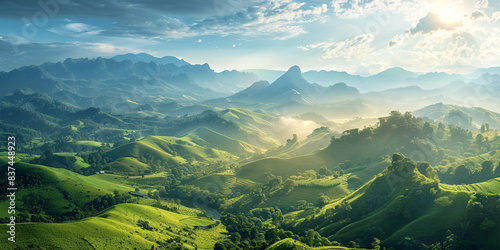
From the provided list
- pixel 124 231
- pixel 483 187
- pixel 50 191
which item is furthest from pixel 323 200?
pixel 50 191

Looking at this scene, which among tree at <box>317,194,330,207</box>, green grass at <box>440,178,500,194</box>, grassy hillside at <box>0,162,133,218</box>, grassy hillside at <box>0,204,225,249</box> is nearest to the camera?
grassy hillside at <box>0,204,225,249</box>

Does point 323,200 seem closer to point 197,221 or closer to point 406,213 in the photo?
point 406,213

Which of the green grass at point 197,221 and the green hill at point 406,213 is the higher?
the green hill at point 406,213

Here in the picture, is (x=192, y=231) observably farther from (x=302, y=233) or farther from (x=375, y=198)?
(x=375, y=198)

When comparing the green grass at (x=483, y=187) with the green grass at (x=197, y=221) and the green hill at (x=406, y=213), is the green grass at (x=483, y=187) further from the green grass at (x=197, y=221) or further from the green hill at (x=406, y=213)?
the green grass at (x=197, y=221)

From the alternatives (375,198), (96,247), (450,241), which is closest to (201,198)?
(96,247)

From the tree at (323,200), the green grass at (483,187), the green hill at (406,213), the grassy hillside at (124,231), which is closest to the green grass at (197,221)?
the grassy hillside at (124,231)

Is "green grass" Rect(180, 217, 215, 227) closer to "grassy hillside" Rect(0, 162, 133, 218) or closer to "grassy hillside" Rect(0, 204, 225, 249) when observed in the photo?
"grassy hillside" Rect(0, 204, 225, 249)

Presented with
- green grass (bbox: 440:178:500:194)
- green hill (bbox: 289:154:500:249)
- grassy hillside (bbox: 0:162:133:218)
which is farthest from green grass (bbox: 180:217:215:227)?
green grass (bbox: 440:178:500:194)
